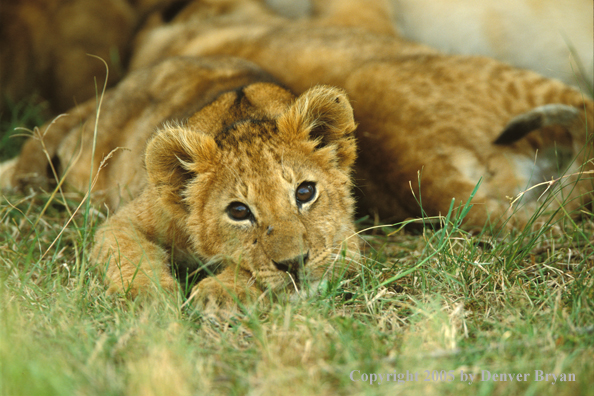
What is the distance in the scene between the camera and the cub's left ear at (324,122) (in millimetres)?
2361

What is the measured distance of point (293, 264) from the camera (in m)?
2.08

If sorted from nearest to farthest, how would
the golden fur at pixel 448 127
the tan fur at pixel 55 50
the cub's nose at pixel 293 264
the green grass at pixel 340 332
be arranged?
the green grass at pixel 340 332, the cub's nose at pixel 293 264, the golden fur at pixel 448 127, the tan fur at pixel 55 50

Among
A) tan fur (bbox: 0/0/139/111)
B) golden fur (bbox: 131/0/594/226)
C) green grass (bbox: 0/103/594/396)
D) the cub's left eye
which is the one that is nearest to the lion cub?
the cub's left eye

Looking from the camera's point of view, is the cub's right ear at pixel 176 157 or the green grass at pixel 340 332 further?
the cub's right ear at pixel 176 157

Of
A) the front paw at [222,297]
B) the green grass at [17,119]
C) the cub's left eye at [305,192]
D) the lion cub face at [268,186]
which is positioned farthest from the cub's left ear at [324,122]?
the green grass at [17,119]

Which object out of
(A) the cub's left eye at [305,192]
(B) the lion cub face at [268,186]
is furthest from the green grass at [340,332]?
(A) the cub's left eye at [305,192]

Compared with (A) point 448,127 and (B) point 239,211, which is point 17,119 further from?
(A) point 448,127

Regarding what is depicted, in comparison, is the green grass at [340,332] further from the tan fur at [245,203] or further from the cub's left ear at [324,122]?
the cub's left ear at [324,122]

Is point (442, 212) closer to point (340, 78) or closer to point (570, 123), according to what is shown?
point (570, 123)

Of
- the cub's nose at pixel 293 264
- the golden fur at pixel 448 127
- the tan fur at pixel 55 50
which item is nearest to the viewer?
the cub's nose at pixel 293 264

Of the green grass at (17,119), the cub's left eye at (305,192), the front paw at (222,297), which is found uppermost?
the cub's left eye at (305,192)

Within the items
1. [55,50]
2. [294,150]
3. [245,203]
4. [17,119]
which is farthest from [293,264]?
[55,50]

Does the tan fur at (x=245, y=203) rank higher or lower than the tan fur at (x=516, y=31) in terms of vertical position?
lower

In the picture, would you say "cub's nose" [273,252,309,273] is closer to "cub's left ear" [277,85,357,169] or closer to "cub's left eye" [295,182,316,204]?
"cub's left eye" [295,182,316,204]
